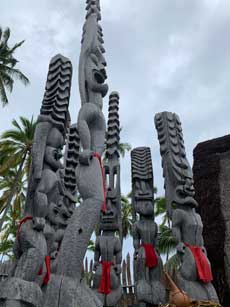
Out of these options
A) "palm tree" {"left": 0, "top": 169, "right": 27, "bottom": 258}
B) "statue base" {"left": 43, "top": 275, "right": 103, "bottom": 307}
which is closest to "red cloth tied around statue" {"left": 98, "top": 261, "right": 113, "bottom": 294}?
"statue base" {"left": 43, "top": 275, "right": 103, "bottom": 307}

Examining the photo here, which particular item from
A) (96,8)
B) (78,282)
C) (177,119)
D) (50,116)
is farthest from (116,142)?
(78,282)

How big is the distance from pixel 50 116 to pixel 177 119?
2.78m

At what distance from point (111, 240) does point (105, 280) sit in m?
0.83

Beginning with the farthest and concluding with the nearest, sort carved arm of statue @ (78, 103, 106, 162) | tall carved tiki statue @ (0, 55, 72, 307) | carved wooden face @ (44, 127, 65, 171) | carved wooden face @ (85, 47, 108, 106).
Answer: carved wooden face @ (85, 47, 108, 106) → carved wooden face @ (44, 127, 65, 171) → carved arm of statue @ (78, 103, 106, 162) → tall carved tiki statue @ (0, 55, 72, 307)

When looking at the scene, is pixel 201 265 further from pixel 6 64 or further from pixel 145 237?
pixel 6 64

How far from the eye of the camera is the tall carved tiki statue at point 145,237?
642 cm

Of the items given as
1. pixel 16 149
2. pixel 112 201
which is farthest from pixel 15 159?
pixel 112 201

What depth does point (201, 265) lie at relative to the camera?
17.2ft

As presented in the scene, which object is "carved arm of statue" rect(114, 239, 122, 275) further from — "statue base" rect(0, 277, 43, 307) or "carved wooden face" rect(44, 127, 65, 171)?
"statue base" rect(0, 277, 43, 307)

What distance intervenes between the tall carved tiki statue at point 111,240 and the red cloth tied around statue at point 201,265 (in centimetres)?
184

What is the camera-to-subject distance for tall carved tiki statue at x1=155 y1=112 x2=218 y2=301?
Result: 5.21 meters

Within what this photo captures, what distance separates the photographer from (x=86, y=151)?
4754mm

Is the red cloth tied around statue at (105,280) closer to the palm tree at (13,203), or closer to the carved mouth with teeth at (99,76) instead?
the carved mouth with teeth at (99,76)

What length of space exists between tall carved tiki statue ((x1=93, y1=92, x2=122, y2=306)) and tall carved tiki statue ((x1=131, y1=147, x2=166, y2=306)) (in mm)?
386
